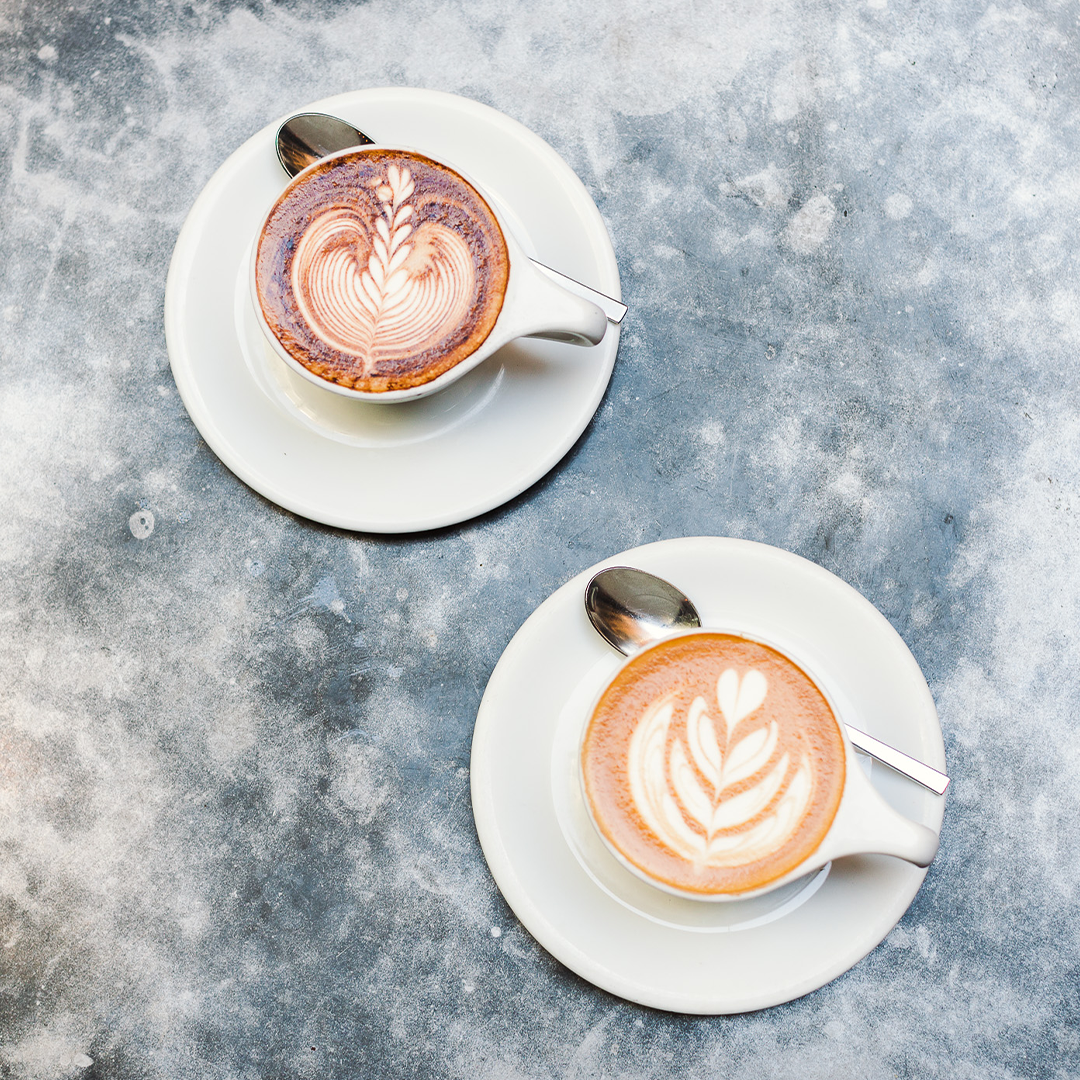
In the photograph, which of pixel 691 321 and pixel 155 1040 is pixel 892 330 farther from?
pixel 155 1040

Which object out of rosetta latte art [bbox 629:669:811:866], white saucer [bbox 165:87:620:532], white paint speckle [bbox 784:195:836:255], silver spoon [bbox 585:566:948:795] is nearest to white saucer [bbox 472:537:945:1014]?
silver spoon [bbox 585:566:948:795]

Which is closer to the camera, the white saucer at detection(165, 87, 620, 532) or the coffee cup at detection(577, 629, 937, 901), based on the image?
the coffee cup at detection(577, 629, 937, 901)

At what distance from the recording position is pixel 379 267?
1208 mm

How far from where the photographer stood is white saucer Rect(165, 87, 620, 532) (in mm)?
1233

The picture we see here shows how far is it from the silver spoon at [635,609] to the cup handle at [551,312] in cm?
33

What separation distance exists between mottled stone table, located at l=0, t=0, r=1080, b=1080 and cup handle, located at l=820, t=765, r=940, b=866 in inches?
16.5

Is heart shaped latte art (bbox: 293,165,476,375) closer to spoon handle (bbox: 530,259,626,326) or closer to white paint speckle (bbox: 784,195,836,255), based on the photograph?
spoon handle (bbox: 530,259,626,326)

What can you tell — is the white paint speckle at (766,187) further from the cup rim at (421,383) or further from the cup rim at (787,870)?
the cup rim at (787,870)

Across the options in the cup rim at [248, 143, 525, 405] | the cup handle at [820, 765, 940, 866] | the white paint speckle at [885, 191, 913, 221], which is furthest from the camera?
A: the white paint speckle at [885, 191, 913, 221]

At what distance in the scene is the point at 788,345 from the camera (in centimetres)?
145

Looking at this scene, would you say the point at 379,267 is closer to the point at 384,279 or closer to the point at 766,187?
the point at 384,279

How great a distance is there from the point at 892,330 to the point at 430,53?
92 centimetres

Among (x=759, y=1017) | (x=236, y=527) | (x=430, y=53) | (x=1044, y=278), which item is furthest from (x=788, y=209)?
(x=759, y=1017)

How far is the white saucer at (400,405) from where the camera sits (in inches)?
48.6
